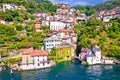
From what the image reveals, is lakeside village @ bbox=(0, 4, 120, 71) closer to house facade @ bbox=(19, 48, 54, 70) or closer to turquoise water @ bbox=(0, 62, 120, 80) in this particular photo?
house facade @ bbox=(19, 48, 54, 70)

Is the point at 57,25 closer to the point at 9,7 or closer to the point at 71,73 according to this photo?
the point at 9,7

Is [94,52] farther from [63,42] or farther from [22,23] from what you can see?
[22,23]

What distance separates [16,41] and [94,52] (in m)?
A: 23.4

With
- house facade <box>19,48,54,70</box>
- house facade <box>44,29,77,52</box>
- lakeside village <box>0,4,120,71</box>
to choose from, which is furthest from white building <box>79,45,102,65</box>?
house facade <box>19,48,54,70</box>

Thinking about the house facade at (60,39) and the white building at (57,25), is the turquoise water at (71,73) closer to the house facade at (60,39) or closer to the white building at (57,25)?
the house facade at (60,39)

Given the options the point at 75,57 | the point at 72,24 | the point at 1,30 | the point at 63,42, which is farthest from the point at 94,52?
the point at 72,24

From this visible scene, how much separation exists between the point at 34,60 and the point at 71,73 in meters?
10.9

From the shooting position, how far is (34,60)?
64.6m

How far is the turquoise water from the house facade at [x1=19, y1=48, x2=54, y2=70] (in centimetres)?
277

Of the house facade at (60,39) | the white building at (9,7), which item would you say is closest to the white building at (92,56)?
the house facade at (60,39)

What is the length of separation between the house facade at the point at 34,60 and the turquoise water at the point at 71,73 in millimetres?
2772

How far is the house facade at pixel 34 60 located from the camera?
2485 inches

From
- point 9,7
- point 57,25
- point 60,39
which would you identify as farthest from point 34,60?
point 9,7

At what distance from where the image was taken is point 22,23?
3556 inches
